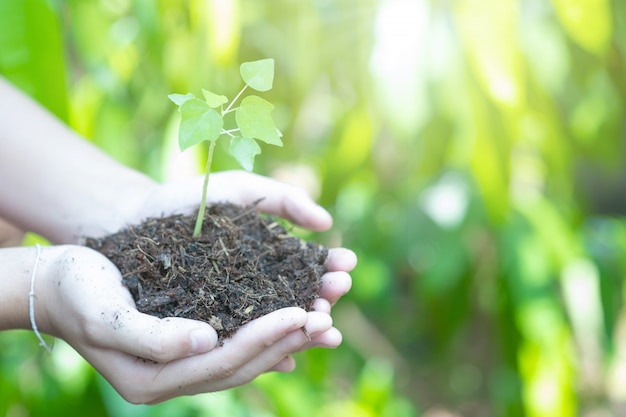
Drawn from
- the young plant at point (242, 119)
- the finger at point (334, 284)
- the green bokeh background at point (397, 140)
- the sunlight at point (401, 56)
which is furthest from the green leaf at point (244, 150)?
the sunlight at point (401, 56)

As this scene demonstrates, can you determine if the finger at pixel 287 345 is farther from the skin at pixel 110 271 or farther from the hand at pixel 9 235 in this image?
the hand at pixel 9 235

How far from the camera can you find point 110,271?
651mm

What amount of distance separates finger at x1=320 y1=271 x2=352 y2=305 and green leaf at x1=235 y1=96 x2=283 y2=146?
14 cm

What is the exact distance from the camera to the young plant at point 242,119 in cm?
61

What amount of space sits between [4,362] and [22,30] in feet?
2.16

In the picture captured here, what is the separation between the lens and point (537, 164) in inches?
56.3

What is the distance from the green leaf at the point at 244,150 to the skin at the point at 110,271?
0.45ft

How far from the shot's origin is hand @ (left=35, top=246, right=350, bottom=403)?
56 cm

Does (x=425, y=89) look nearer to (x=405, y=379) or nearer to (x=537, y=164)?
(x=537, y=164)

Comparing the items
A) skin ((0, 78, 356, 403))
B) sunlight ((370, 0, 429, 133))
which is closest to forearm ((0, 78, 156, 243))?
skin ((0, 78, 356, 403))

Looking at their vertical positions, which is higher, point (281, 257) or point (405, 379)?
point (281, 257)

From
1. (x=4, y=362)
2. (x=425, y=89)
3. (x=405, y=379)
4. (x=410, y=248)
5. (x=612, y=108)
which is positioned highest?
(x=425, y=89)

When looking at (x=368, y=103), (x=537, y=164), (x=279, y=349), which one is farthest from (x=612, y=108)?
(x=279, y=349)

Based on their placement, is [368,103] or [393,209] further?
[393,209]
